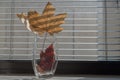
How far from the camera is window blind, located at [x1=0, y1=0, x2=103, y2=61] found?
1.82 metres

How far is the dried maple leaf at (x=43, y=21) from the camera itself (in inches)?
59.8

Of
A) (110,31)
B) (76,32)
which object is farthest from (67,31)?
(110,31)

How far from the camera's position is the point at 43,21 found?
5.03 ft

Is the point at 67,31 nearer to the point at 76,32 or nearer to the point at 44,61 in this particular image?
the point at 76,32

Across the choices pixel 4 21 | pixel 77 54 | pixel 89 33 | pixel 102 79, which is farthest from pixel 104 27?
pixel 4 21

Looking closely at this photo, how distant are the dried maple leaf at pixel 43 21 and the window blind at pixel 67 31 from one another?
0.92 feet

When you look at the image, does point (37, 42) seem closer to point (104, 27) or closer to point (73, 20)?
point (73, 20)

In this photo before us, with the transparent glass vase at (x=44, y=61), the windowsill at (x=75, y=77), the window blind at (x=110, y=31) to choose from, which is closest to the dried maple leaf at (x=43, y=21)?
the transparent glass vase at (x=44, y=61)

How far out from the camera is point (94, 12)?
6.03 ft

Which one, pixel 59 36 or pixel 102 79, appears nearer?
pixel 102 79

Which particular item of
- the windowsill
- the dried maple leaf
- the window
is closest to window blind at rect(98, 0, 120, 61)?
the window

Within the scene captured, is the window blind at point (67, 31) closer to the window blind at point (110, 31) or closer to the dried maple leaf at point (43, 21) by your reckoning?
the window blind at point (110, 31)

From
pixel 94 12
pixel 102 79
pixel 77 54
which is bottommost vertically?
pixel 102 79

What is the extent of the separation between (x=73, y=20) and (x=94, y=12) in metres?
0.14
